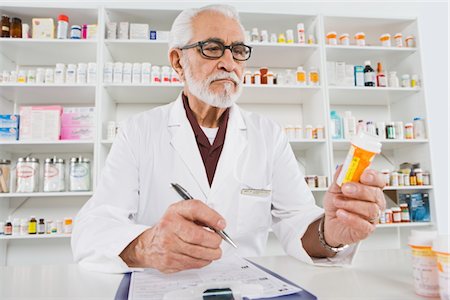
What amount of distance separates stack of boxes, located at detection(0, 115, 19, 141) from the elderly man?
4.08 feet

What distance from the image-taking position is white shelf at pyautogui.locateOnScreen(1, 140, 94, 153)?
76.0 inches

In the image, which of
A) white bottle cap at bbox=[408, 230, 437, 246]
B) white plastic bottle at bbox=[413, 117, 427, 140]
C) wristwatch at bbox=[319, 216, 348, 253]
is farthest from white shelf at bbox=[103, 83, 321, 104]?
white bottle cap at bbox=[408, 230, 437, 246]

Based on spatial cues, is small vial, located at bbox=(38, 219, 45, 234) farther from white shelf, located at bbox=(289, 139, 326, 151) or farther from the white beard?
white shelf, located at bbox=(289, 139, 326, 151)

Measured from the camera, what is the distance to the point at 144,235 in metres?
0.66

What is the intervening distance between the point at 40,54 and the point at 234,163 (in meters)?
1.80

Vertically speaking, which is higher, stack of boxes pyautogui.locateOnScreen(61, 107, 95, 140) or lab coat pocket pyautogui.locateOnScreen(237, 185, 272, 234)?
stack of boxes pyautogui.locateOnScreen(61, 107, 95, 140)

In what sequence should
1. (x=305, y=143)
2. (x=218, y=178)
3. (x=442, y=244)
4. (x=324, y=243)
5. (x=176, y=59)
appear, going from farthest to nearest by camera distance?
(x=305, y=143) < (x=176, y=59) < (x=218, y=178) < (x=324, y=243) < (x=442, y=244)

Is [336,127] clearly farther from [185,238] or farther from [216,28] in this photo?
[185,238]

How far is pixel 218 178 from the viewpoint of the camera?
41.7 inches

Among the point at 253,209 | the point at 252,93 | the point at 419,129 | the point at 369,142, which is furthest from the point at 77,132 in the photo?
the point at 419,129

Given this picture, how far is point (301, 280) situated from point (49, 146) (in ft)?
6.42

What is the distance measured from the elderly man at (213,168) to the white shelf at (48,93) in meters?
1.06

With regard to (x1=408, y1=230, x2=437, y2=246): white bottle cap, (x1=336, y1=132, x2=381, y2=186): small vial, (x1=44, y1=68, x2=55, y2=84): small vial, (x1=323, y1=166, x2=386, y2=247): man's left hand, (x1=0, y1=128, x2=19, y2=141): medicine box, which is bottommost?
(x1=408, y1=230, x2=437, y2=246): white bottle cap

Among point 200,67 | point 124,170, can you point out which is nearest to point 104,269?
point 124,170
